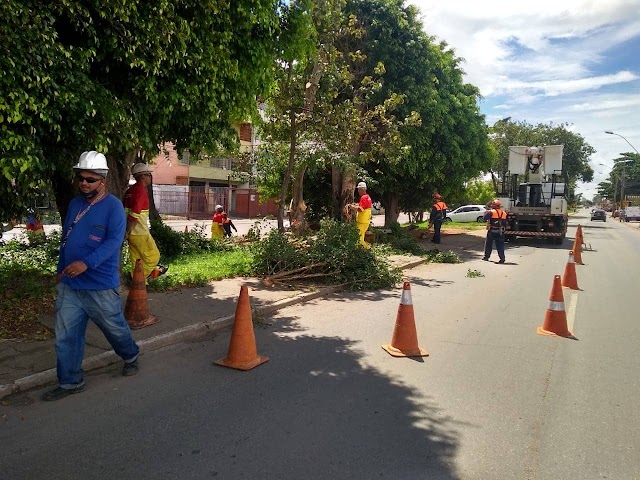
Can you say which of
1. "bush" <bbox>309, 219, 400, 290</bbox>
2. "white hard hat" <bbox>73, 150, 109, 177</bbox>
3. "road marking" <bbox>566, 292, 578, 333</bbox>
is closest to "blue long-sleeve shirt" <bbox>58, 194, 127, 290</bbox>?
"white hard hat" <bbox>73, 150, 109, 177</bbox>

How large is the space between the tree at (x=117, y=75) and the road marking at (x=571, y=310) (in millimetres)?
5378

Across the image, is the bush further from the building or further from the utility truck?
the building

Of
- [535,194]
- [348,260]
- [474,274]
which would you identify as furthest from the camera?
[535,194]

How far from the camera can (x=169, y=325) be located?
19.3ft

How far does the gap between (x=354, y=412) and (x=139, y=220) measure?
4.43m

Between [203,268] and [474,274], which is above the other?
[203,268]

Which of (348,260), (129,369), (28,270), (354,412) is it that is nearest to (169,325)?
(129,369)

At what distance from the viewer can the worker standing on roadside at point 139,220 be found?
6895 mm

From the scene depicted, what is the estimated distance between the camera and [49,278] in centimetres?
788

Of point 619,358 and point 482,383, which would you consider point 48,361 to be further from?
point 619,358

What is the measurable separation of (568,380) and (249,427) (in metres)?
3.08

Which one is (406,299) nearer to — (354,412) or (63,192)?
(354,412)

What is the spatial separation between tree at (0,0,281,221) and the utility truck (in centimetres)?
1577

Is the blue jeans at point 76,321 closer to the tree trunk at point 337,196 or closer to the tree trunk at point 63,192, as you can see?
the tree trunk at point 63,192
